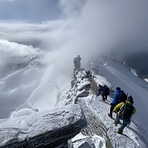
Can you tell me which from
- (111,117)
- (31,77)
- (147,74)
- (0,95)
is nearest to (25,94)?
(0,95)

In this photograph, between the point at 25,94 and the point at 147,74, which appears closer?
the point at 147,74

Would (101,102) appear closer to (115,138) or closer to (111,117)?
(111,117)

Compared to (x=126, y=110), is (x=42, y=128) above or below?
above

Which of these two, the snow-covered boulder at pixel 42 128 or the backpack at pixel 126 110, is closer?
the snow-covered boulder at pixel 42 128

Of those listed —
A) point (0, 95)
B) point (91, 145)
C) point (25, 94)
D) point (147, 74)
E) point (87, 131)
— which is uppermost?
point (0, 95)

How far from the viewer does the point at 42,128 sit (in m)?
7.54

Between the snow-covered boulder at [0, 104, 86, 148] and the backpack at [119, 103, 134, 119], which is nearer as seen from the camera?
the snow-covered boulder at [0, 104, 86, 148]

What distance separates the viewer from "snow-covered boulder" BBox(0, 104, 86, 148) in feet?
23.5

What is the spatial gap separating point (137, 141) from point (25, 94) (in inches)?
5071

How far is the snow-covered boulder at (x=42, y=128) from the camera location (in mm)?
7176

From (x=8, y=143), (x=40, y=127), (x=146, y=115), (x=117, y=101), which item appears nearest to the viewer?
(x=8, y=143)

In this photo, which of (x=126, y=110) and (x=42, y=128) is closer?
(x=42, y=128)

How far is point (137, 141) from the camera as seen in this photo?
1099 cm

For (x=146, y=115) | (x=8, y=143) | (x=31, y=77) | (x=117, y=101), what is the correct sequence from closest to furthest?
(x=8, y=143) → (x=117, y=101) → (x=146, y=115) → (x=31, y=77)
